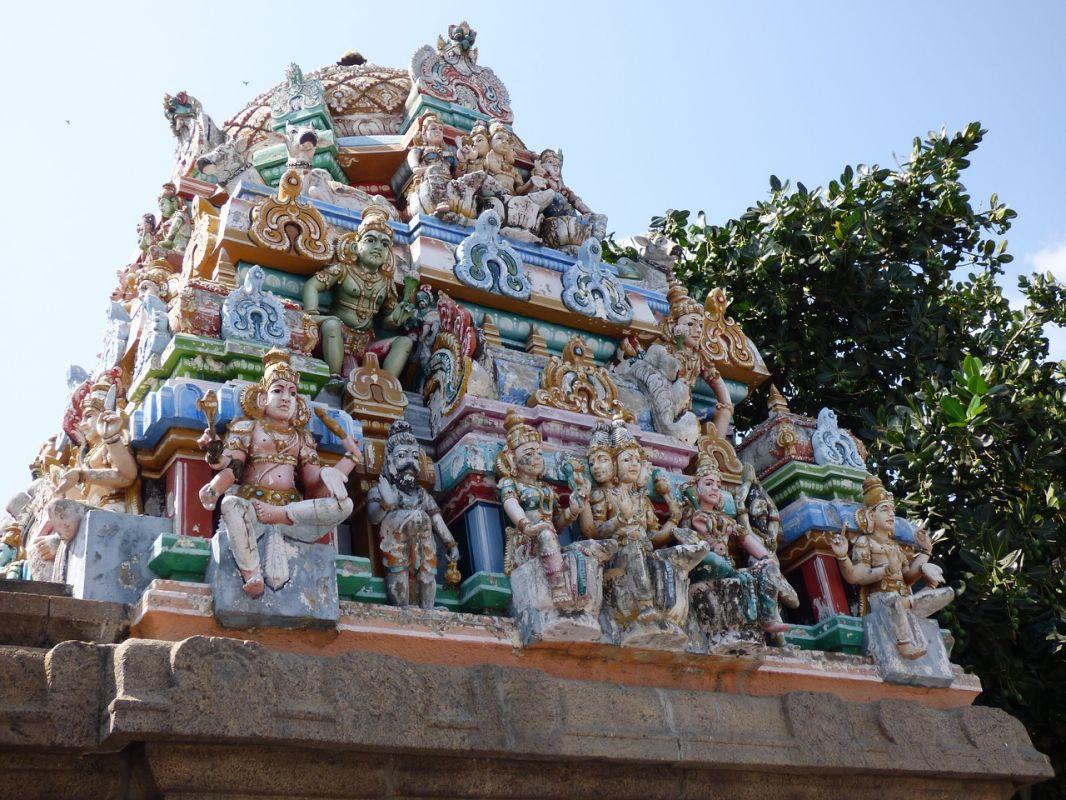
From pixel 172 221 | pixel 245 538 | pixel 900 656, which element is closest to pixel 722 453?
pixel 900 656

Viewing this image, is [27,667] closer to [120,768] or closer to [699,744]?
[120,768]

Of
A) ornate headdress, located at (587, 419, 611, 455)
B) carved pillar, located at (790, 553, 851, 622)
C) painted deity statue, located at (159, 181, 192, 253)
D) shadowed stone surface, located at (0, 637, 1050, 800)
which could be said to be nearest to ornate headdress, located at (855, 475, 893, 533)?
carved pillar, located at (790, 553, 851, 622)

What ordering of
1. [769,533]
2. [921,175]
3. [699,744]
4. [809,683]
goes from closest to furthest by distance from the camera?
[699,744], [809,683], [769,533], [921,175]

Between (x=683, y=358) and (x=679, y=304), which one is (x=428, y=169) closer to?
(x=679, y=304)

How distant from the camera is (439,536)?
7.93 meters

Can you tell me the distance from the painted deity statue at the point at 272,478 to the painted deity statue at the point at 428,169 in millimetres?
3041

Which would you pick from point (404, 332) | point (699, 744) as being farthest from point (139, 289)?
point (699, 744)

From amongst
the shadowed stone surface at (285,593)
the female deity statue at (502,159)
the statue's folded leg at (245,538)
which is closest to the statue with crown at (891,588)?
the female deity statue at (502,159)

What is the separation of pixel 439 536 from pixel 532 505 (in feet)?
1.97

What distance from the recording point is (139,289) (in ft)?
31.4

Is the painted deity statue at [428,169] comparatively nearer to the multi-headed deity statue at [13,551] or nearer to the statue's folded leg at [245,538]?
the multi-headed deity statue at [13,551]

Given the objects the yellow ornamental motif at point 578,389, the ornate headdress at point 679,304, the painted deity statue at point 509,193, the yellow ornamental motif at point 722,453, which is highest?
the painted deity statue at point 509,193

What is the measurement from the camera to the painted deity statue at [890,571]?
900 centimetres

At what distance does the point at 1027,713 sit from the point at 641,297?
5.12 metres
